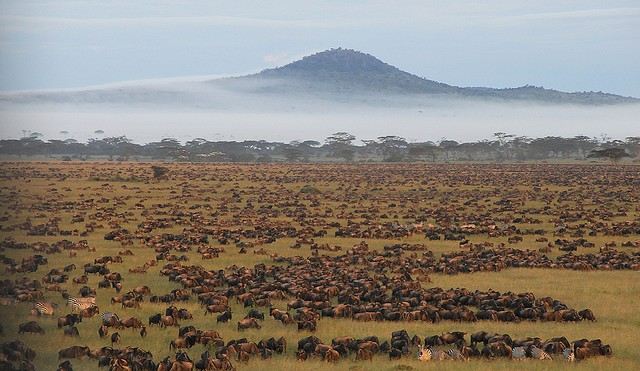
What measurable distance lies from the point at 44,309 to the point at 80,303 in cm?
90

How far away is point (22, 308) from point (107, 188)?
44.8m

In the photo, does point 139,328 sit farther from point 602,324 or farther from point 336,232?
point 336,232

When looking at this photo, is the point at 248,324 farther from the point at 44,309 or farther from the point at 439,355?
the point at 44,309

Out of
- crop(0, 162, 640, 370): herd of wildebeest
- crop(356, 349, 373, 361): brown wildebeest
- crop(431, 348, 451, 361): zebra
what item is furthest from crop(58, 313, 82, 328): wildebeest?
crop(431, 348, 451, 361): zebra

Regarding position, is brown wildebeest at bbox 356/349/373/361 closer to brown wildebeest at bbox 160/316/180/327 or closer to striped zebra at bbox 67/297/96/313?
brown wildebeest at bbox 160/316/180/327

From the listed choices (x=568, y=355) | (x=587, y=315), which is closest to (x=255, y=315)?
(x=568, y=355)

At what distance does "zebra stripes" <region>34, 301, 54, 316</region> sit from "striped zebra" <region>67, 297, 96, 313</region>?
0.56 m

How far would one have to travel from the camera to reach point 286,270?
73.3 feet

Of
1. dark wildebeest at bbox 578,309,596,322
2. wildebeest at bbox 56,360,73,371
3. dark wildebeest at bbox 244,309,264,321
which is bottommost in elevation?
dark wildebeest at bbox 578,309,596,322

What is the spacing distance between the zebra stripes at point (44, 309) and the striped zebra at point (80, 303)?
1.85 ft

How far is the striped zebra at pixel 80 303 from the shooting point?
683 inches

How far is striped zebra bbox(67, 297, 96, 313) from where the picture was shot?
56.9 feet

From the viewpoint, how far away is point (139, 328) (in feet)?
51.2

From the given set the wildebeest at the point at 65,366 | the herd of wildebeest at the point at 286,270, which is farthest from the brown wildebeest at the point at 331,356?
the wildebeest at the point at 65,366
